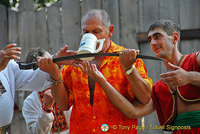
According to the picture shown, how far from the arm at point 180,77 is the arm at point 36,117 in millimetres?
1166

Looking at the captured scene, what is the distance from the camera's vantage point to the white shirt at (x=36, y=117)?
238 centimetres

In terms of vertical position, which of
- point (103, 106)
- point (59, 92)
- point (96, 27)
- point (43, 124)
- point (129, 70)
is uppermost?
point (96, 27)

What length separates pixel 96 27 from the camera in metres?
1.92

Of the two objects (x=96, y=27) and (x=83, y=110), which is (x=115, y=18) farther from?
(x=83, y=110)

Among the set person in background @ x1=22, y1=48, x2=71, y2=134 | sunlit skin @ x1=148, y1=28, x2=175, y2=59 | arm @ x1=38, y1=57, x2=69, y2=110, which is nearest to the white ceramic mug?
arm @ x1=38, y1=57, x2=69, y2=110

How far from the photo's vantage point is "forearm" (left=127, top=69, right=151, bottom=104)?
1.75 meters

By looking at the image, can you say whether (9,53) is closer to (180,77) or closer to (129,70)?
(129,70)

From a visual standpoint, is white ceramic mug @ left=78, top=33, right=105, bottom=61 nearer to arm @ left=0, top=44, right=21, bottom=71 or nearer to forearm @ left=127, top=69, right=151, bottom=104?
forearm @ left=127, top=69, right=151, bottom=104

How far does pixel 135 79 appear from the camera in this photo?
1.75 m

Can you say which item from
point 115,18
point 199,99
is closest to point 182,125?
point 199,99

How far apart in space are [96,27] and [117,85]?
0.43m

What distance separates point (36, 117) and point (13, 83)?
511mm

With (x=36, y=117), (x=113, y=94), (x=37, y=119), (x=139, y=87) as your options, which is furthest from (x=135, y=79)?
(x=36, y=117)

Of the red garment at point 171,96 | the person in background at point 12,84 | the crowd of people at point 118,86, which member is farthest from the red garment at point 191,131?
the person in background at point 12,84
